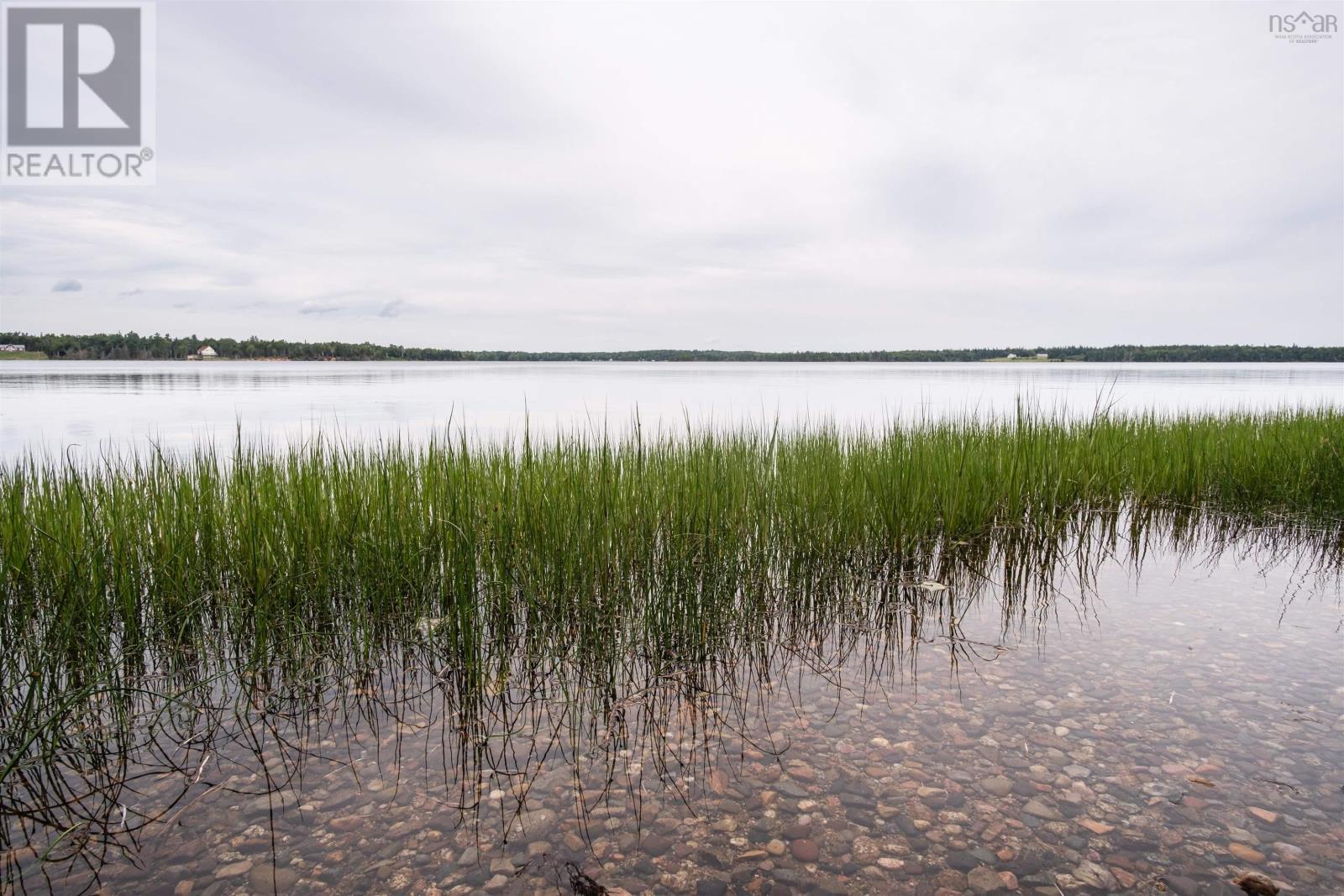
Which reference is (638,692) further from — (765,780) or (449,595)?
(449,595)

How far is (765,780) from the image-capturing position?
2783 mm

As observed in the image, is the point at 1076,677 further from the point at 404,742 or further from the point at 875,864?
the point at 404,742

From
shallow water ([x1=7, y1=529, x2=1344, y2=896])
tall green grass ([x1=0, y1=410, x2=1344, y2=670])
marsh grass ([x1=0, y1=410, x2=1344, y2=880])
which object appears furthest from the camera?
tall green grass ([x1=0, y1=410, x2=1344, y2=670])

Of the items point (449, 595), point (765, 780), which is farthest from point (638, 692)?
point (449, 595)

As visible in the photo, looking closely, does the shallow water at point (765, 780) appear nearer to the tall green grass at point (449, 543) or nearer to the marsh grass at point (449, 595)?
the marsh grass at point (449, 595)

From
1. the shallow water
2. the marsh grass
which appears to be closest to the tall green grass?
the marsh grass

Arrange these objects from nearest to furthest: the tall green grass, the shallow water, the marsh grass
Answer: the shallow water, the marsh grass, the tall green grass

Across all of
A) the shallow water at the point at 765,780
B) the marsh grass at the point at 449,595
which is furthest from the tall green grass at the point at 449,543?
the shallow water at the point at 765,780

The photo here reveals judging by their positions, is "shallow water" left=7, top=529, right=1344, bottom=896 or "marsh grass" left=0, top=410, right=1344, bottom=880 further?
"marsh grass" left=0, top=410, right=1344, bottom=880

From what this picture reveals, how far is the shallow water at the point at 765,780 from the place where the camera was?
229 centimetres

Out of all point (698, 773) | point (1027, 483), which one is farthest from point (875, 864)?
point (1027, 483)

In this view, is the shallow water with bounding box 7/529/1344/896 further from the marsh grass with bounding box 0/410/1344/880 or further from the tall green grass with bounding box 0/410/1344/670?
the tall green grass with bounding box 0/410/1344/670

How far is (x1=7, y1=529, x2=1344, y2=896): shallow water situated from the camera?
2.29 meters

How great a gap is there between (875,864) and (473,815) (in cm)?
146
